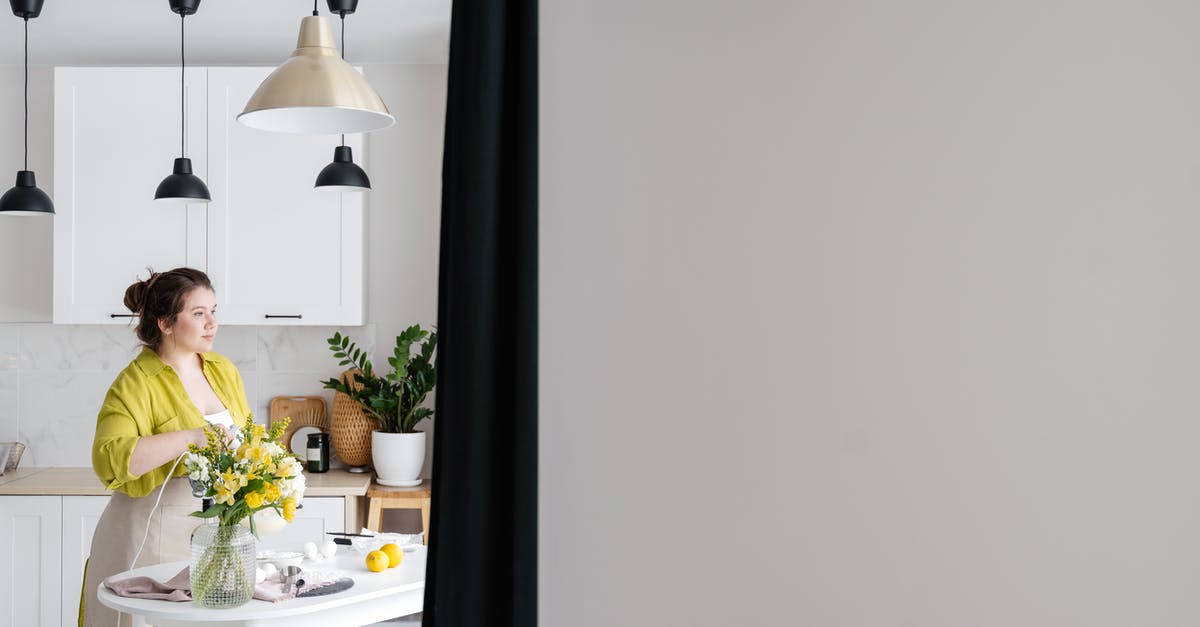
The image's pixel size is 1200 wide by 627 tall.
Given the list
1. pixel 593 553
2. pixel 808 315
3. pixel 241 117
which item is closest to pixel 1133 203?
pixel 808 315

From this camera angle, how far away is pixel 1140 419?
2.43 ft

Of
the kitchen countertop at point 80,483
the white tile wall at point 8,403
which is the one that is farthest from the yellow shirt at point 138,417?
the white tile wall at point 8,403

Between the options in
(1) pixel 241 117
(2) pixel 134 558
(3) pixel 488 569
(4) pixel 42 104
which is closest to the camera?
(3) pixel 488 569

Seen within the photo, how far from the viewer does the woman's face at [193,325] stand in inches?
99.2

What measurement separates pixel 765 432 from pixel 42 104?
410cm

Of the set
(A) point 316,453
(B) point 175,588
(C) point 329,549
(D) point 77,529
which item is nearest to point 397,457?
(A) point 316,453

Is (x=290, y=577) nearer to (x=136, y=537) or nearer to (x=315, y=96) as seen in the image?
(x=136, y=537)

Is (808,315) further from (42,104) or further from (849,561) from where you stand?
(42,104)

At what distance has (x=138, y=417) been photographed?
239cm

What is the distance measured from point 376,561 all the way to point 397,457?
3.79 feet

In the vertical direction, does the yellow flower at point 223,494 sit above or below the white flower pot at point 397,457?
above

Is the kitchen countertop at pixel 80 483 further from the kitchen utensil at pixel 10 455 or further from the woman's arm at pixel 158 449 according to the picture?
the woman's arm at pixel 158 449

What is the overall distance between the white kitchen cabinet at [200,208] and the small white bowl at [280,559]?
1343 millimetres

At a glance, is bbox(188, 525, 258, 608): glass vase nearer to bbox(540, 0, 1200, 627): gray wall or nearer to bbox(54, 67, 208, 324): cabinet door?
bbox(540, 0, 1200, 627): gray wall
